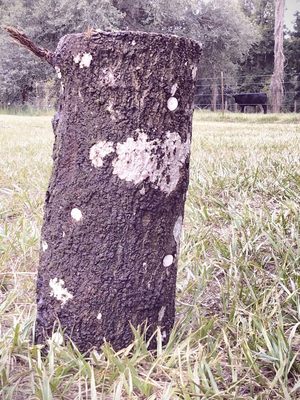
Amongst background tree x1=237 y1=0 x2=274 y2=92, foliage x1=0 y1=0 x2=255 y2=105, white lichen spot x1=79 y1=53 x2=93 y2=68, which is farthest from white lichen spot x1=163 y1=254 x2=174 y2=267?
background tree x1=237 y1=0 x2=274 y2=92

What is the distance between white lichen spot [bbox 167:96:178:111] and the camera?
3.30 feet

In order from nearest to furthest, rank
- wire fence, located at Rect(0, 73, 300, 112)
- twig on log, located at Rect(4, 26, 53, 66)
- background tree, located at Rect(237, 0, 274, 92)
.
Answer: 1. twig on log, located at Rect(4, 26, 53, 66)
2. wire fence, located at Rect(0, 73, 300, 112)
3. background tree, located at Rect(237, 0, 274, 92)

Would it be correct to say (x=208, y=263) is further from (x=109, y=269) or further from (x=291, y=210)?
(x=109, y=269)

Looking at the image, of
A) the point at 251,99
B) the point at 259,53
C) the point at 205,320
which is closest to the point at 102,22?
the point at 251,99

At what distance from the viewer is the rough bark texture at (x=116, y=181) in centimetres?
98

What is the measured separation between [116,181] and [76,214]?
3.9 inches

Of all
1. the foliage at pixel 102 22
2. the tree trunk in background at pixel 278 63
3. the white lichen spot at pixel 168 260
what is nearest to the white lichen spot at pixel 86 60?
the white lichen spot at pixel 168 260

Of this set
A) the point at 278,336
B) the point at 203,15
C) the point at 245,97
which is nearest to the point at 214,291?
the point at 278,336

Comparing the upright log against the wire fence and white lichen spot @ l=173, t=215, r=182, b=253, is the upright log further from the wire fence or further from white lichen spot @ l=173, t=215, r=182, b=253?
the wire fence

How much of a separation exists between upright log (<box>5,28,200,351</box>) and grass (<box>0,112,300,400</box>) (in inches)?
3.2

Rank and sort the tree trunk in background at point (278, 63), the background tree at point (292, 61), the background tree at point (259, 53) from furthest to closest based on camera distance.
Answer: the background tree at point (259, 53), the background tree at point (292, 61), the tree trunk in background at point (278, 63)

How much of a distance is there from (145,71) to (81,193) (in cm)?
25

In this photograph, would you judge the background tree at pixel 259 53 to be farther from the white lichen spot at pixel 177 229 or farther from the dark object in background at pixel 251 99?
the white lichen spot at pixel 177 229

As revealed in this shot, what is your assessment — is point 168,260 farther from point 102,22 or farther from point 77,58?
point 102,22
